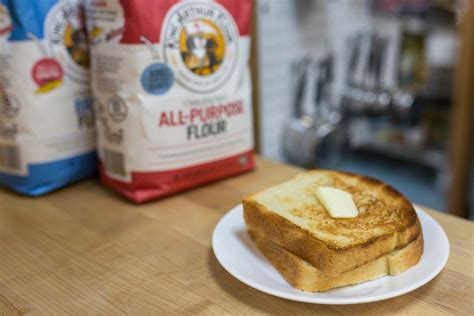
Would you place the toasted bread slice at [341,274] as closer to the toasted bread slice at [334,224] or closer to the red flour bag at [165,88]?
the toasted bread slice at [334,224]

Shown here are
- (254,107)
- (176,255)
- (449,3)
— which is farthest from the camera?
(449,3)

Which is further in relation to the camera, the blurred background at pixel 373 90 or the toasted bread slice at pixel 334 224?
the blurred background at pixel 373 90

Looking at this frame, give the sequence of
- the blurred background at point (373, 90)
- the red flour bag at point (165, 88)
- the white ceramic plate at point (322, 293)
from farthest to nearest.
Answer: the blurred background at point (373, 90) < the red flour bag at point (165, 88) < the white ceramic plate at point (322, 293)

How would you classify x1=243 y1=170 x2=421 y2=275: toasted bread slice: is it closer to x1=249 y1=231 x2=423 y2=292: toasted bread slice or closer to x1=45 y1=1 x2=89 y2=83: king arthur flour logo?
x1=249 y1=231 x2=423 y2=292: toasted bread slice

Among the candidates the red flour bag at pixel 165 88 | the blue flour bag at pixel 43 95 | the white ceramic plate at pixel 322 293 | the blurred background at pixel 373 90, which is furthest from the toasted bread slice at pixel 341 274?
the blurred background at pixel 373 90

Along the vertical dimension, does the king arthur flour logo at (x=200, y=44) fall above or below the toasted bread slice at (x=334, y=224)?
above

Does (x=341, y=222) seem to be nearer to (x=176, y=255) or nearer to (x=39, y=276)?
(x=176, y=255)

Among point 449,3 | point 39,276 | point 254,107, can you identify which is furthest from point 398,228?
point 449,3
